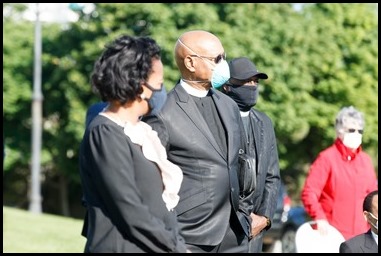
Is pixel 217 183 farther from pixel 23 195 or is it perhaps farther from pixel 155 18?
pixel 23 195

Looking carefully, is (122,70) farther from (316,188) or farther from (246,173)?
(316,188)

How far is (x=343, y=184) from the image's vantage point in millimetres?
9891

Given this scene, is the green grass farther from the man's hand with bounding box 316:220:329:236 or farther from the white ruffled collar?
the white ruffled collar

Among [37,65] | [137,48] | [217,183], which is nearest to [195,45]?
[217,183]

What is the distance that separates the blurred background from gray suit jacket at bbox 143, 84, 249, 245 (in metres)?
29.9

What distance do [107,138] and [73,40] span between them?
3909 cm

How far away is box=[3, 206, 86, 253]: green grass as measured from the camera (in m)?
15.5

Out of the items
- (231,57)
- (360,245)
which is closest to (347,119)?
(360,245)

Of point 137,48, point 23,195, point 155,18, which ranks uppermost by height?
point 137,48

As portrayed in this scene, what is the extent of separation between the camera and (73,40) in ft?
142

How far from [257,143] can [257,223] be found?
0.61m

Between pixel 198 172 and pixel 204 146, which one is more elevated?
pixel 204 146

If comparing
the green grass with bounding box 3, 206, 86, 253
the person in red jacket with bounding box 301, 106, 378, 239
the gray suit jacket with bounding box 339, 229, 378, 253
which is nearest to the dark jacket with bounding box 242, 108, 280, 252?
the gray suit jacket with bounding box 339, 229, 378, 253

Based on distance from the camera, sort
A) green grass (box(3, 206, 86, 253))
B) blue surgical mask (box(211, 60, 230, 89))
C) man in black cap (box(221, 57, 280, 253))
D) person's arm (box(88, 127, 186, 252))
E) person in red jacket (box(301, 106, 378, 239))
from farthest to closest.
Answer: green grass (box(3, 206, 86, 253))
person in red jacket (box(301, 106, 378, 239))
man in black cap (box(221, 57, 280, 253))
blue surgical mask (box(211, 60, 230, 89))
person's arm (box(88, 127, 186, 252))
